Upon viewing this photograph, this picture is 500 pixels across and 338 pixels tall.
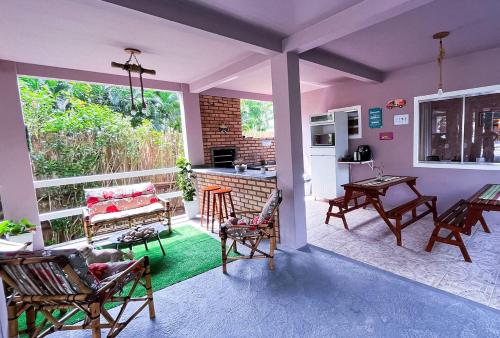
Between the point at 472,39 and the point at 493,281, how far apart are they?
2859mm

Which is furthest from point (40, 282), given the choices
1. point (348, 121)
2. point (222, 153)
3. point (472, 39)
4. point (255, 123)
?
point (255, 123)

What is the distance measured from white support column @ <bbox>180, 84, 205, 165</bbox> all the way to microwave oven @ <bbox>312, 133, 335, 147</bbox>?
2.51m

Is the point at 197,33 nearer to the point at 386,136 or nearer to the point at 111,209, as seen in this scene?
the point at 111,209

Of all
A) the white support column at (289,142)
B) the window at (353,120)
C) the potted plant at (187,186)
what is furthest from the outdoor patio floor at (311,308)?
the window at (353,120)

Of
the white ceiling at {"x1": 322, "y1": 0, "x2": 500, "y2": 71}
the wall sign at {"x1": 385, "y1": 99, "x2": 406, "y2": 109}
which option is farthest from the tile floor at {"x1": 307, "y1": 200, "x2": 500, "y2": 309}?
the white ceiling at {"x1": 322, "y1": 0, "x2": 500, "y2": 71}

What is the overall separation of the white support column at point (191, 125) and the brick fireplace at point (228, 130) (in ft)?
0.40

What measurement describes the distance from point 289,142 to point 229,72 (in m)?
1.62

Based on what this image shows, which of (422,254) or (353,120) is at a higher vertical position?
(353,120)

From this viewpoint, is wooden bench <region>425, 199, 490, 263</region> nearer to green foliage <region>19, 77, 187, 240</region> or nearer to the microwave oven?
the microwave oven

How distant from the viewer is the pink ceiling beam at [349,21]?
6.73ft

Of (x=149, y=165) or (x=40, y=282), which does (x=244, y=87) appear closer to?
(x=149, y=165)

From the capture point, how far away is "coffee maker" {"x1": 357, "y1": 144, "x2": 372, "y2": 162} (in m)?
4.82

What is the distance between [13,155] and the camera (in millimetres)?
3297

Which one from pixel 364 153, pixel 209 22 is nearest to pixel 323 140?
pixel 364 153
